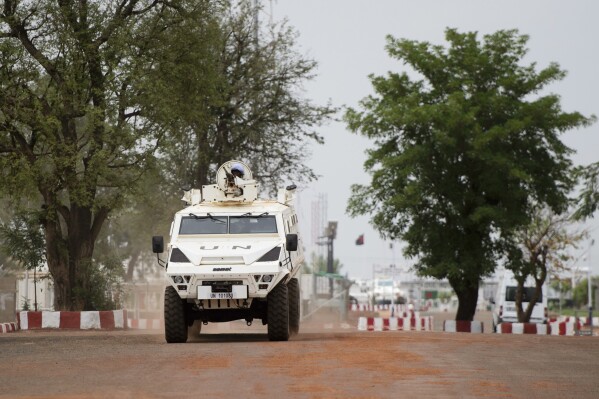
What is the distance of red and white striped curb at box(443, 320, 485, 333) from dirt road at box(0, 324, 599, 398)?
22.3 m

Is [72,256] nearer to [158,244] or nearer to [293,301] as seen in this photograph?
[293,301]

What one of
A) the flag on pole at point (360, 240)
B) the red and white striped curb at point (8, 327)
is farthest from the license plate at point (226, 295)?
the flag on pole at point (360, 240)

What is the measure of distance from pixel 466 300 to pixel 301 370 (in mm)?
38489

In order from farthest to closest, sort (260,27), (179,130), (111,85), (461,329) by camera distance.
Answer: (260,27), (461,329), (179,130), (111,85)

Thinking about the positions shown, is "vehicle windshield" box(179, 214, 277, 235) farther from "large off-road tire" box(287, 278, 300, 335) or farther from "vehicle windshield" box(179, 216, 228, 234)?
"large off-road tire" box(287, 278, 300, 335)

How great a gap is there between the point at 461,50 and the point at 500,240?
7939 millimetres

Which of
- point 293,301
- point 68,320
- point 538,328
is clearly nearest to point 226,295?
point 293,301

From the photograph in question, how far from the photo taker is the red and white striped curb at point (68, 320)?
35656 mm

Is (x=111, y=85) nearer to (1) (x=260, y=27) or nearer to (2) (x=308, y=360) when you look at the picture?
(1) (x=260, y=27)

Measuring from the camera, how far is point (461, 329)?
153ft

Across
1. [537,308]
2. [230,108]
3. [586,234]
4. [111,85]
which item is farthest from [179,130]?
[586,234]

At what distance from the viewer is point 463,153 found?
5141 cm

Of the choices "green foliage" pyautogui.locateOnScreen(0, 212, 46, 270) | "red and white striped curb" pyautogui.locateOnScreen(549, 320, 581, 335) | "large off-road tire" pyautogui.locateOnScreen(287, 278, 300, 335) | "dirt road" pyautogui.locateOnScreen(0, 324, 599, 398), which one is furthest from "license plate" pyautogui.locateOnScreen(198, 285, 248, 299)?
"red and white striped curb" pyautogui.locateOnScreen(549, 320, 581, 335)

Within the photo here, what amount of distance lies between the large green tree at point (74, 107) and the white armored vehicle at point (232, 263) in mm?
11706
